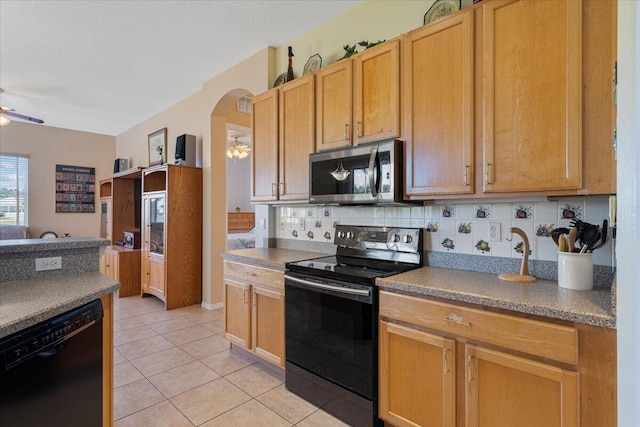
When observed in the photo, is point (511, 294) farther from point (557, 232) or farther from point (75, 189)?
point (75, 189)

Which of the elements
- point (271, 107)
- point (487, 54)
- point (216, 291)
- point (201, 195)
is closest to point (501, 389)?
point (487, 54)

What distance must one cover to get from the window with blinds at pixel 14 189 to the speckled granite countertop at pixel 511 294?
22.6 ft

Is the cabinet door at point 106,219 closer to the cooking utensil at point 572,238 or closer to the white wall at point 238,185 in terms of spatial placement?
the white wall at point 238,185

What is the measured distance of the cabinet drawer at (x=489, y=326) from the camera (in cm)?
122

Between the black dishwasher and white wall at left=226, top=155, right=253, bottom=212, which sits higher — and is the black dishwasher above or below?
below

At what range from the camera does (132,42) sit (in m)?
3.10

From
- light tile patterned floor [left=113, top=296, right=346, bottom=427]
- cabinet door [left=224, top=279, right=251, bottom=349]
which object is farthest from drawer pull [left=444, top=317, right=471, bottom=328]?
cabinet door [left=224, top=279, right=251, bottom=349]

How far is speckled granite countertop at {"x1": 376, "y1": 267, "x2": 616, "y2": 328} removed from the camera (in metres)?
1.19

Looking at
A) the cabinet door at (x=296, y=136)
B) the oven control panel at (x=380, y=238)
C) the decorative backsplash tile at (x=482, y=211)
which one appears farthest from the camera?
the cabinet door at (x=296, y=136)

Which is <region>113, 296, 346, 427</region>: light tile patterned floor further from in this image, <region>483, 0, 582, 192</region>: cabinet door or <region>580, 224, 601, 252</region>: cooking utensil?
<region>483, 0, 582, 192</region>: cabinet door

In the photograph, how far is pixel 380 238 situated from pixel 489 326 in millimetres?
1001

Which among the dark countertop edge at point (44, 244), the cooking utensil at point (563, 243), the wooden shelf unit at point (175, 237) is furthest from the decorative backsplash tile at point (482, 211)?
the wooden shelf unit at point (175, 237)

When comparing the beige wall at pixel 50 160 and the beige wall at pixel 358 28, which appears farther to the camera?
the beige wall at pixel 50 160

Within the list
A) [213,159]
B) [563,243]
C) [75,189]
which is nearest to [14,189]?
[75,189]
